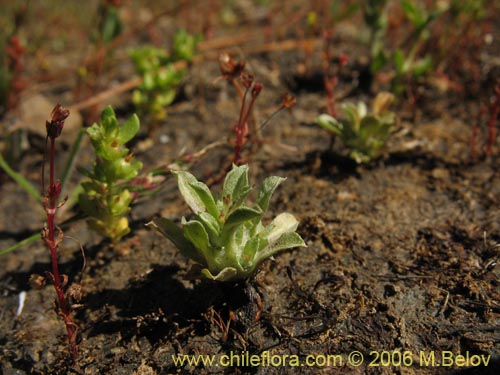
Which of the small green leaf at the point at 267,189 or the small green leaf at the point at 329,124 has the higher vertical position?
the small green leaf at the point at 329,124

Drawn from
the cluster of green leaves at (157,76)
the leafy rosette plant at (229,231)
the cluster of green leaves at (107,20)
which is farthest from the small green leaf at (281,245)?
the cluster of green leaves at (107,20)

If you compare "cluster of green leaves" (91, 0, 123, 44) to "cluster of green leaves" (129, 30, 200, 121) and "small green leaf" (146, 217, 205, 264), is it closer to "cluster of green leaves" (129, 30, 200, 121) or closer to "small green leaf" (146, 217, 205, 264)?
"cluster of green leaves" (129, 30, 200, 121)

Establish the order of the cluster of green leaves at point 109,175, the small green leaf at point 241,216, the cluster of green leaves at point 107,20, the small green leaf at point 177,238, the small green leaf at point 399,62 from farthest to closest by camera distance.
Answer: the cluster of green leaves at point 107,20, the small green leaf at point 399,62, the cluster of green leaves at point 109,175, the small green leaf at point 177,238, the small green leaf at point 241,216

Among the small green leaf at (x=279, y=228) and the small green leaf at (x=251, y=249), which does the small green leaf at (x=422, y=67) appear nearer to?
the small green leaf at (x=279, y=228)

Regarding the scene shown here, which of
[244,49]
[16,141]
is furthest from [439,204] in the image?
[16,141]

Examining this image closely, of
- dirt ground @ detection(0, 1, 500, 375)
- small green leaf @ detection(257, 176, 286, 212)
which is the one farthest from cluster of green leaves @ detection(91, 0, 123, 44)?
small green leaf @ detection(257, 176, 286, 212)

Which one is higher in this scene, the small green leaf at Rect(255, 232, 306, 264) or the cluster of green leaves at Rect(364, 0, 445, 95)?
the cluster of green leaves at Rect(364, 0, 445, 95)

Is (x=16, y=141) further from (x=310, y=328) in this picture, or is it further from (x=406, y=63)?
(x=406, y=63)
